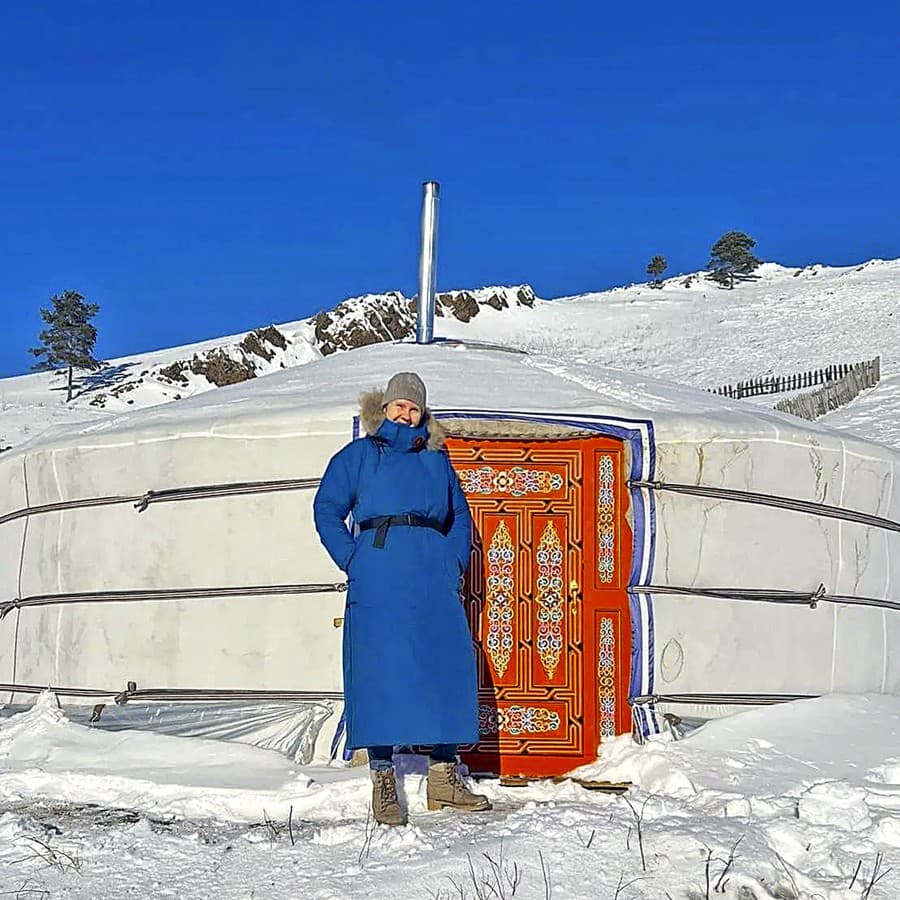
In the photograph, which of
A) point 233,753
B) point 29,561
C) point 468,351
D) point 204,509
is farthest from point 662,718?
point 29,561

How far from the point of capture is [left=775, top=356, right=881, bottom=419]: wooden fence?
563 inches

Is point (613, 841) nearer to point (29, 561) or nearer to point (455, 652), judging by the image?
point (455, 652)

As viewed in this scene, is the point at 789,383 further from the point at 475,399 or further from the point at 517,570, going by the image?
the point at 517,570

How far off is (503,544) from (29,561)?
1860 mm

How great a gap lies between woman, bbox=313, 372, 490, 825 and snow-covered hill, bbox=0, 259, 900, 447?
9.65 meters

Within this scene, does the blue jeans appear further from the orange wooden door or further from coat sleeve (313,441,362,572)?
the orange wooden door

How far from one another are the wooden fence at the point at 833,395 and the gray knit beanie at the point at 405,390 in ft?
34.9

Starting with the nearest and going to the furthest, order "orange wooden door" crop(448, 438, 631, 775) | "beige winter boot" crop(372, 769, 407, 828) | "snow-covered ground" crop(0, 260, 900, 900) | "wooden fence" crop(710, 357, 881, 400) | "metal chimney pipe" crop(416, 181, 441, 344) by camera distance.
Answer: "snow-covered ground" crop(0, 260, 900, 900), "beige winter boot" crop(372, 769, 407, 828), "orange wooden door" crop(448, 438, 631, 775), "metal chimney pipe" crop(416, 181, 441, 344), "wooden fence" crop(710, 357, 881, 400)

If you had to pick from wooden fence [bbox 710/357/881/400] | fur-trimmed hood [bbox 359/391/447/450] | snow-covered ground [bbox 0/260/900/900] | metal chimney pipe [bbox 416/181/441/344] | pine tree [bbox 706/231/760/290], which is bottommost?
snow-covered ground [bbox 0/260/900/900]

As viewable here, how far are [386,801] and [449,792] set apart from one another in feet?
0.75

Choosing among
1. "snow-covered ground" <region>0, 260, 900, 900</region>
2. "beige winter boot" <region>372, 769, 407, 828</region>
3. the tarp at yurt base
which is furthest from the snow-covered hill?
"beige winter boot" <region>372, 769, 407, 828</region>

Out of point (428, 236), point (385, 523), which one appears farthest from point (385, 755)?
point (428, 236)

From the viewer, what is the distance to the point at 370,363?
5340 mm

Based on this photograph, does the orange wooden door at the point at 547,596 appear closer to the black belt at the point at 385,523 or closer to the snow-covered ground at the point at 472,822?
the snow-covered ground at the point at 472,822
